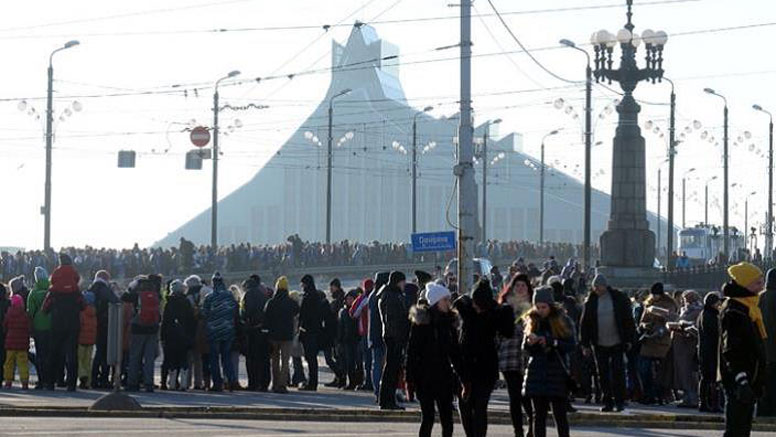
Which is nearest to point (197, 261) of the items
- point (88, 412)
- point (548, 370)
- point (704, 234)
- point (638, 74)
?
point (638, 74)

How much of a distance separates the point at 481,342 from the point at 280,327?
1033 centimetres

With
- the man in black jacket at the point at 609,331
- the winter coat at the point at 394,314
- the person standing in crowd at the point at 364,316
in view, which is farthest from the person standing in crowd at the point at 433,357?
the person standing in crowd at the point at 364,316

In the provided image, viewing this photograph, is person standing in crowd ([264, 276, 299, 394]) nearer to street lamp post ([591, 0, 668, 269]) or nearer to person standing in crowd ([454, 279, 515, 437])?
person standing in crowd ([454, 279, 515, 437])

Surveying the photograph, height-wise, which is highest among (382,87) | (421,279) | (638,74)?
(382,87)

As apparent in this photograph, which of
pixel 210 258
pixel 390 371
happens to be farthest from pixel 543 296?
pixel 210 258

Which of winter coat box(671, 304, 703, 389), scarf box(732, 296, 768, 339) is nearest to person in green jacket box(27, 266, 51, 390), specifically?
winter coat box(671, 304, 703, 389)

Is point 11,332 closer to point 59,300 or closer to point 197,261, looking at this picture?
point 59,300

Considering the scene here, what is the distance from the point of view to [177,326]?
26359mm

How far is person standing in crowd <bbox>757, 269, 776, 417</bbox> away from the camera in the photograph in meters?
19.2

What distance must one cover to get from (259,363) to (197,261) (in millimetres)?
42019

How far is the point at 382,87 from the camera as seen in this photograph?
159 m

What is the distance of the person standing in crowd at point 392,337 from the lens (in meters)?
21.5

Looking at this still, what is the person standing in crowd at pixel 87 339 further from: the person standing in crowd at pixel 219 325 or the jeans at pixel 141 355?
the person standing in crowd at pixel 219 325

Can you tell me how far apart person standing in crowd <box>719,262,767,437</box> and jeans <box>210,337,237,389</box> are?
40.9 feet
